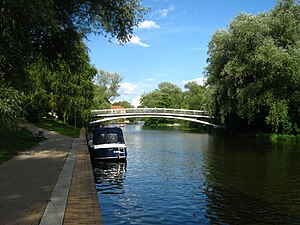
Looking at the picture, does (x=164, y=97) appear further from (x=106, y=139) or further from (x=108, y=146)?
(x=108, y=146)

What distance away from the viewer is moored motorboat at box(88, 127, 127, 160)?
62.5ft

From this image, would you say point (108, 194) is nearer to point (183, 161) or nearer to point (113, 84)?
point (183, 161)

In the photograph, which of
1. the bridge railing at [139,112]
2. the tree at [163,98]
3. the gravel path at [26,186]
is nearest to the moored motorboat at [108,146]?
the gravel path at [26,186]

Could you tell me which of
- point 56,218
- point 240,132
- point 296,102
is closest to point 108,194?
point 56,218

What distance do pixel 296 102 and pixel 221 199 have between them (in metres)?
26.3

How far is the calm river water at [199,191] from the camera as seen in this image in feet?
30.4

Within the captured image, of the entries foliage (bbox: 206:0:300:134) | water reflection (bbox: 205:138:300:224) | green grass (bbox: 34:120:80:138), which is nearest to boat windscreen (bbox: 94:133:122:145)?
water reflection (bbox: 205:138:300:224)

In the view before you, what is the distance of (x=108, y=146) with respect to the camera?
19188 mm

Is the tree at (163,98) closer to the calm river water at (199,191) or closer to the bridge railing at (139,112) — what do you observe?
the bridge railing at (139,112)

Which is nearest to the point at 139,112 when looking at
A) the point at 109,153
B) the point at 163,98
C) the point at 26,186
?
the point at 163,98

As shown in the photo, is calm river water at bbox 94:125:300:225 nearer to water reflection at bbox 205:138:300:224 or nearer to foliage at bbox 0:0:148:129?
water reflection at bbox 205:138:300:224

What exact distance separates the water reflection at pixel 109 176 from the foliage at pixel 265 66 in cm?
1969

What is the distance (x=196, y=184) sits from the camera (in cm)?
1352

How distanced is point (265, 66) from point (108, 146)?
20.3 m
